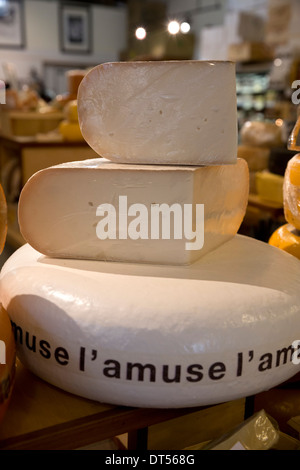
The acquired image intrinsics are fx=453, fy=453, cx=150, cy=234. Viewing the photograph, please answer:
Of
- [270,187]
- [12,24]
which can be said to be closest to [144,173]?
[270,187]

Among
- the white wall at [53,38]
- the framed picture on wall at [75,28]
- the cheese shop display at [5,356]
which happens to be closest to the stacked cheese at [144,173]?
the cheese shop display at [5,356]

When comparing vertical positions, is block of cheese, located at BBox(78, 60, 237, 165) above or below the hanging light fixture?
below

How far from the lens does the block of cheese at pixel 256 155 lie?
2797 millimetres

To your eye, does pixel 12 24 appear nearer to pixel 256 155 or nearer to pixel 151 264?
pixel 256 155

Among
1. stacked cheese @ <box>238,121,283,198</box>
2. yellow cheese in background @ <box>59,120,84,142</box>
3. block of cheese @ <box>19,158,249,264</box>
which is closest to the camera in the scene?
block of cheese @ <box>19,158,249,264</box>

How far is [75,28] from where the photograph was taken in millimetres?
10023

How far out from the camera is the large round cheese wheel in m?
0.69

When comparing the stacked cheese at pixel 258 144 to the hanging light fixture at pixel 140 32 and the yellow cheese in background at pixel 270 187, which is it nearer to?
the yellow cheese in background at pixel 270 187

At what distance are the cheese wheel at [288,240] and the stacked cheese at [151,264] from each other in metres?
0.17

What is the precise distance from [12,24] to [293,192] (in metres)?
9.88

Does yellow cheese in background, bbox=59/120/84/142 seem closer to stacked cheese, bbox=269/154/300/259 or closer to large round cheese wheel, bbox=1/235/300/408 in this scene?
stacked cheese, bbox=269/154/300/259

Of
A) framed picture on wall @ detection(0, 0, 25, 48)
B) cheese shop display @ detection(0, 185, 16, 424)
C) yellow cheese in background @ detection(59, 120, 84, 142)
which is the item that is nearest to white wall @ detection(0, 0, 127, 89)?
framed picture on wall @ detection(0, 0, 25, 48)

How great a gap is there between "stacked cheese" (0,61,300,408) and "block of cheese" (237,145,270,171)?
186 cm

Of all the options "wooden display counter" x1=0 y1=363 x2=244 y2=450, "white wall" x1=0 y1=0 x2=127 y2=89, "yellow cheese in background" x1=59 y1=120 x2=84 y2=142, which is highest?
"white wall" x1=0 y1=0 x2=127 y2=89
